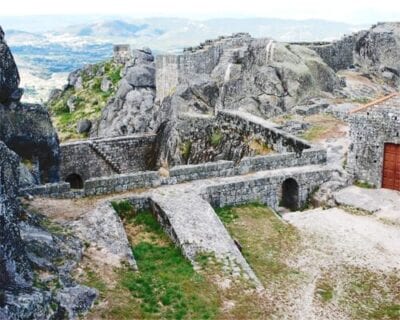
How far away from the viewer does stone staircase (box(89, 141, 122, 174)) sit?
3266 cm

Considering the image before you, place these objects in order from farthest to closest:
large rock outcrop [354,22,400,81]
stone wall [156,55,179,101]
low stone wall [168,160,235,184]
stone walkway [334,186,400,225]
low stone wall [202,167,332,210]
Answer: large rock outcrop [354,22,400,81]
stone wall [156,55,179,101]
low stone wall [168,160,235,184]
stone walkway [334,186,400,225]
low stone wall [202,167,332,210]

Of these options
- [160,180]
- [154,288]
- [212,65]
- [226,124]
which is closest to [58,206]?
[160,180]

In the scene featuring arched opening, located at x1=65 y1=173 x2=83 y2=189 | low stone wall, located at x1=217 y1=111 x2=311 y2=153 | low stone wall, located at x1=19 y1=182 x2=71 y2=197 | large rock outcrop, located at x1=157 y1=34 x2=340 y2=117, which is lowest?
arched opening, located at x1=65 y1=173 x2=83 y2=189

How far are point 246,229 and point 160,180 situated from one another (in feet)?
13.5

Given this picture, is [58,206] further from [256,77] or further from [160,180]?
[256,77]

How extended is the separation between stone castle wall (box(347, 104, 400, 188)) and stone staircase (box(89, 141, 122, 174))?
13571 mm

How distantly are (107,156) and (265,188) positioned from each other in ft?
40.6

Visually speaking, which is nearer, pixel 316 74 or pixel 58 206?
pixel 58 206

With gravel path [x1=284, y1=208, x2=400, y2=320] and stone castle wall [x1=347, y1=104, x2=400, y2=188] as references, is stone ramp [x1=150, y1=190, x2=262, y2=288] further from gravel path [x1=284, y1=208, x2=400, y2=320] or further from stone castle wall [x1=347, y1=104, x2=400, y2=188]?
stone castle wall [x1=347, y1=104, x2=400, y2=188]

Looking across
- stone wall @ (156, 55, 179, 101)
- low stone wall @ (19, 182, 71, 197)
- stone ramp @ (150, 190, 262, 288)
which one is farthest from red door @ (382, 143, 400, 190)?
stone wall @ (156, 55, 179, 101)

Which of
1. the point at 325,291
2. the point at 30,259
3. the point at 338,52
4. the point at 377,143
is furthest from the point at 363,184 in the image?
the point at 338,52

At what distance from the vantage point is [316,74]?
4409 centimetres

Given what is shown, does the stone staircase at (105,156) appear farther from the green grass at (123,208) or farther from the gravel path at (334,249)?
the gravel path at (334,249)

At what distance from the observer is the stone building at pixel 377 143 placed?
79.4 feet
